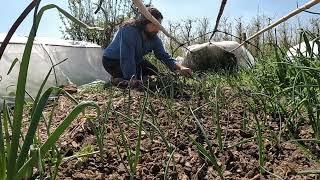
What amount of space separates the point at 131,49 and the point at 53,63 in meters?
0.91

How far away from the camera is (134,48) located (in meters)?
3.95

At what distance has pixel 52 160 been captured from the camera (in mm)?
1365

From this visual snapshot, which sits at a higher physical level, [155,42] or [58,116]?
[155,42]

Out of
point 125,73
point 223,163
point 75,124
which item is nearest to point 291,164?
point 223,163

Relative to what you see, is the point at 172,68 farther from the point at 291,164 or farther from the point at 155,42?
the point at 291,164

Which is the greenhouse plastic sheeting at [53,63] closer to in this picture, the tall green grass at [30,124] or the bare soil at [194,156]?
the bare soil at [194,156]

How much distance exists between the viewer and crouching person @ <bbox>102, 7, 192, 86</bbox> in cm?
388

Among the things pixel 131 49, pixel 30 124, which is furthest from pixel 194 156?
pixel 131 49

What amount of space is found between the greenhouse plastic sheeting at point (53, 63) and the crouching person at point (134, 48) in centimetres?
51

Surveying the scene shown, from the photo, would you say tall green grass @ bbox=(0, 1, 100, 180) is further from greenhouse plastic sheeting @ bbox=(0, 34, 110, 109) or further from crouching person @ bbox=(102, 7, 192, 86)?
greenhouse plastic sheeting @ bbox=(0, 34, 110, 109)

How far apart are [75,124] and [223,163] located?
2.87 feet

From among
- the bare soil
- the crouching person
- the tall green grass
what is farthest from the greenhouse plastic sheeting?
the tall green grass

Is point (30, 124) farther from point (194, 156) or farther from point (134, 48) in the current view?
point (134, 48)

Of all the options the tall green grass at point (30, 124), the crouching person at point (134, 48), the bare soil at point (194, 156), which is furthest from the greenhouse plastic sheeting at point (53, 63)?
the tall green grass at point (30, 124)
